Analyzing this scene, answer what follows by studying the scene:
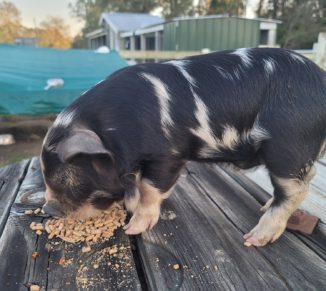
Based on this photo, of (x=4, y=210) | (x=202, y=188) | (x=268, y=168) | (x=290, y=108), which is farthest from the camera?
(x=202, y=188)

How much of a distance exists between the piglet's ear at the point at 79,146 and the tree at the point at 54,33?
35.0 m

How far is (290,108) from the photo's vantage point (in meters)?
1.88

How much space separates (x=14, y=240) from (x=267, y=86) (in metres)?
1.61

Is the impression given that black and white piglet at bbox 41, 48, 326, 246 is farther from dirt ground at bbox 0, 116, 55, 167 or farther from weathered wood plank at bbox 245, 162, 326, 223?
dirt ground at bbox 0, 116, 55, 167

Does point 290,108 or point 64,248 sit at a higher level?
point 290,108

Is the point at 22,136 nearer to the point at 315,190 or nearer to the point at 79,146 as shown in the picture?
the point at 315,190

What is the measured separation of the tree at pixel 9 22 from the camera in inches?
1208

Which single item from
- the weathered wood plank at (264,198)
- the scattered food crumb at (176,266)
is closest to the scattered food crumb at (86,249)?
the scattered food crumb at (176,266)

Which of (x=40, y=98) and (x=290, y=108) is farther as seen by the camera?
(x=40, y=98)

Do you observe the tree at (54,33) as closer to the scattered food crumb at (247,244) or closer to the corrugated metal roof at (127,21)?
the corrugated metal roof at (127,21)

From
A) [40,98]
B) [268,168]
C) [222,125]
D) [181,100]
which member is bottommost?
[40,98]

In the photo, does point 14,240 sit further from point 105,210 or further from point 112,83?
point 112,83

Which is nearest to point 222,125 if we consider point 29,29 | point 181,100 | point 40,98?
point 181,100

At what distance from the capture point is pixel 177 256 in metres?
1.82
